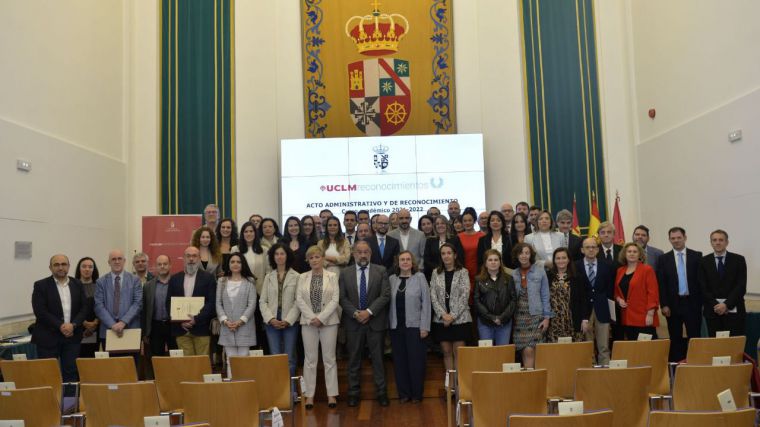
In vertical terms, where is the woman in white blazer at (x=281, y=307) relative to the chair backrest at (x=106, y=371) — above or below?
above

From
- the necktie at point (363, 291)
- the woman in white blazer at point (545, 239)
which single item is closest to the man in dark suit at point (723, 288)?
the woman in white blazer at point (545, 239)

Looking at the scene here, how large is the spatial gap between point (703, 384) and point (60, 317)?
502 centimetres

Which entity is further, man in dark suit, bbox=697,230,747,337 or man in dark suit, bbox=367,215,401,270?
man in dark suit, bbox=367,215,401,270

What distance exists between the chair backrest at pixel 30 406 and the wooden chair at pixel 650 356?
3.48 m

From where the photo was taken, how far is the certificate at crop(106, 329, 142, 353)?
6.11 metres

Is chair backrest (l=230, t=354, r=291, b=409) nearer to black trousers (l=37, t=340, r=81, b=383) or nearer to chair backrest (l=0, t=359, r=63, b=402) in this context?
chair backrest (l=0, t=359, r=63, b=402)

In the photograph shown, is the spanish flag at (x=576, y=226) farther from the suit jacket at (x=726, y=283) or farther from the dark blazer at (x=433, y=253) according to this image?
the dark blazer at (x=433, y=253)

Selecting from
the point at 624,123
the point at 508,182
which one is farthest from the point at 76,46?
the point at 624,123

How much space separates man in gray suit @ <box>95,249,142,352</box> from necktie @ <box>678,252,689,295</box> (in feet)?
16.3

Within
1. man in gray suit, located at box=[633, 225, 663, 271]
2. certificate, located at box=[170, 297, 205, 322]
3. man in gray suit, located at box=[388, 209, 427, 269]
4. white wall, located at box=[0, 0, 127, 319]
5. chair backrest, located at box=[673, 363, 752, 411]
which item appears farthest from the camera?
white wall, located at box=[0, 0, 127, 319]

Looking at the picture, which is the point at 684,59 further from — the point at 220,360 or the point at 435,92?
the point at 220,360

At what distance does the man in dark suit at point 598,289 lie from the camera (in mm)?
6383

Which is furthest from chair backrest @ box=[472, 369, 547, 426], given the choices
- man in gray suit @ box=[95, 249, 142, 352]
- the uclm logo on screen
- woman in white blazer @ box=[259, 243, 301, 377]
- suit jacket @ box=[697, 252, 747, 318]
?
the uclm logo on screen

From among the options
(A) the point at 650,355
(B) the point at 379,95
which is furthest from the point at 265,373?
(B) the point at 379,95
